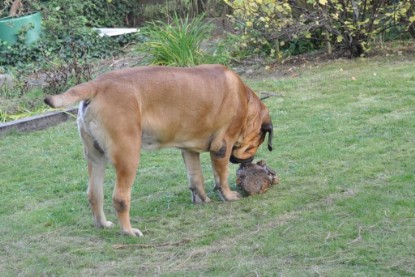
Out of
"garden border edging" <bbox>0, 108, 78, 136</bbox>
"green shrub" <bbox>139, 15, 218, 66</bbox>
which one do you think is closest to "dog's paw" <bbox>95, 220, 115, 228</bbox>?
"garden border edging" <bbox>0, 108, 78, 136</bbox>

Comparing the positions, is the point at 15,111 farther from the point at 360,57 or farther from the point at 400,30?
the point at 400,30

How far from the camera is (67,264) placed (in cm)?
570

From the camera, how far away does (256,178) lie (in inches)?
282

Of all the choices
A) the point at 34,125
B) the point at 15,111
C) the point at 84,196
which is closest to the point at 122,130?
the point at 84,196

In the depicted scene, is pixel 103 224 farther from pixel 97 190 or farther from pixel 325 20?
pixel 325 20

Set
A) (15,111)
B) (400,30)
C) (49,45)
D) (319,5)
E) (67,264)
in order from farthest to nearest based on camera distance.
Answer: (49,45)
(400,30)
(319,5)
(15,111)
(67,264)

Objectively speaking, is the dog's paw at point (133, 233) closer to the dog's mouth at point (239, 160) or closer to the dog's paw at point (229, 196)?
the dog's paw at point (229, 196)

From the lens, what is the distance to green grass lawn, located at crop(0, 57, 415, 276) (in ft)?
18.0

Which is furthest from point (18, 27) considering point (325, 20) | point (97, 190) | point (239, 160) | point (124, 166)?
point (124, 166)

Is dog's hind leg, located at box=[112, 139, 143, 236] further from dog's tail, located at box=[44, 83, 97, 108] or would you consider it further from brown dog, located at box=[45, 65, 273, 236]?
dog's tail, located at box=[44, 83, 97, 108]

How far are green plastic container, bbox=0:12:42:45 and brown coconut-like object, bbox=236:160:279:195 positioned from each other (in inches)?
405

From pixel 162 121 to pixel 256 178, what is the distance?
1236 millimetres

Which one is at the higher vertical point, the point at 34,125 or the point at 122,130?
the point at 122,130

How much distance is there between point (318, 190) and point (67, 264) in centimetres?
245
